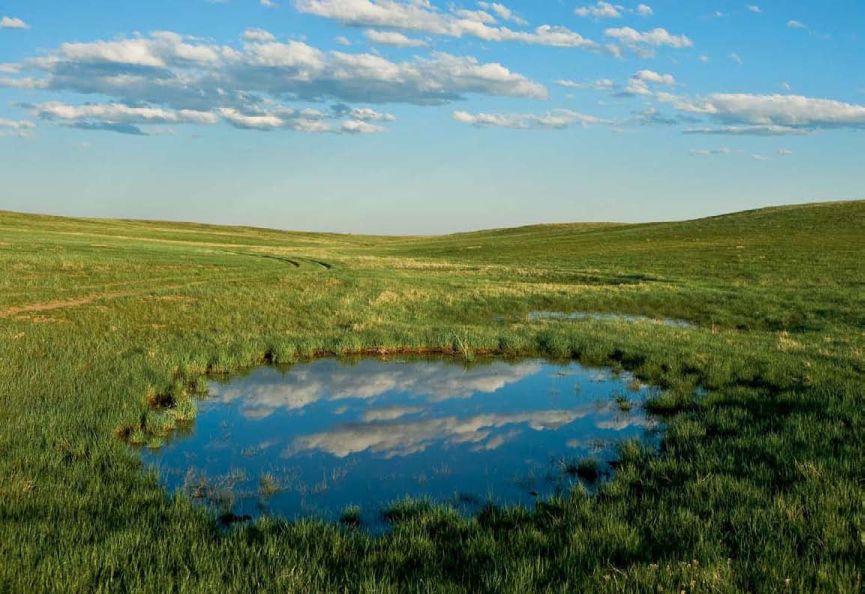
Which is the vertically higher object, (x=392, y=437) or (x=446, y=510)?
(x=446, y=510)

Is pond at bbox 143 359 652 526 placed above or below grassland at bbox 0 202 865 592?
below

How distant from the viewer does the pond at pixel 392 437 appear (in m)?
9.28

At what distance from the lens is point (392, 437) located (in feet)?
39.3

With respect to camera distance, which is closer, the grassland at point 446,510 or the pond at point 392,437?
the grassland at point 446,510

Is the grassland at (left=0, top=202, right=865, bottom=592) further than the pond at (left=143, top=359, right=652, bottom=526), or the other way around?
the pond at (left=143, top=359, right=652, bottom=526)

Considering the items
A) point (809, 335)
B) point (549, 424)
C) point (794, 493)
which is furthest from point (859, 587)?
point (809, 335)

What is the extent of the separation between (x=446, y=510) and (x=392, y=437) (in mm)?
3922

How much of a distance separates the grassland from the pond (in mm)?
720

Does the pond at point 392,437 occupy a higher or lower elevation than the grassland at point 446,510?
→ lower

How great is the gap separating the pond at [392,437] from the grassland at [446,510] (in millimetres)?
720

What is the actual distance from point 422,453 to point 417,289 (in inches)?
987

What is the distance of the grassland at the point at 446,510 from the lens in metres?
6.32

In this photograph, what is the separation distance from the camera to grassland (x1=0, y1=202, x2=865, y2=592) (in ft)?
20.7

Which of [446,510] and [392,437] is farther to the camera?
[392,437]
